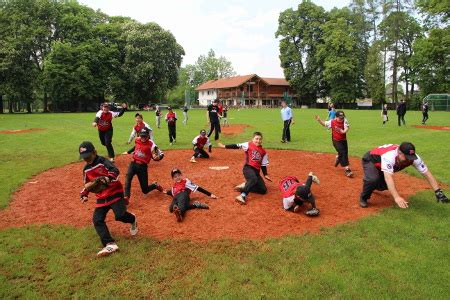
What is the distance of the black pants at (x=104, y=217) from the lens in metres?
5.93

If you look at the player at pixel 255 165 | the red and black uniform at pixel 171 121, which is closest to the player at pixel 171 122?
the red and black uniform at pixel 171 121

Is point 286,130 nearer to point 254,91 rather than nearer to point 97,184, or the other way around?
point 97,184

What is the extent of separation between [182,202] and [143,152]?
1997 mm

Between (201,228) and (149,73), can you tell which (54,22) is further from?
(201,228)

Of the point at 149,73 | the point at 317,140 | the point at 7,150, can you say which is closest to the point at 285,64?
the point at 149,73

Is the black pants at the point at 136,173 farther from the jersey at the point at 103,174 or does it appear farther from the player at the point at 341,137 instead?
the player at the point at 341,137

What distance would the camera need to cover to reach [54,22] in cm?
6088

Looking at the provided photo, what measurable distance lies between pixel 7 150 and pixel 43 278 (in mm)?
13555

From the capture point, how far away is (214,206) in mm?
7996

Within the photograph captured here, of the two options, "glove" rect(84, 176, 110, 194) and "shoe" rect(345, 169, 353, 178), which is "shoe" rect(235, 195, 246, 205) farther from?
"shoe" rect(345, 169, 353, 178)

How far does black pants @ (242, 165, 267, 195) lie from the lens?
8367 mm

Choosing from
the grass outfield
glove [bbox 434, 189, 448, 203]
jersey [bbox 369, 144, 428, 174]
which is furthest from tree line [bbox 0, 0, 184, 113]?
glove [bbox 434, 189, 448, 203]

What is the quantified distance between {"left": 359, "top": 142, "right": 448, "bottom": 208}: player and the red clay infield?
57 centimetres

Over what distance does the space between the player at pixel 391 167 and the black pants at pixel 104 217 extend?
4930mm
